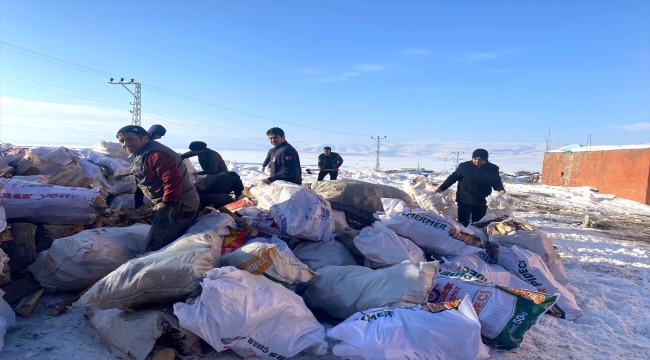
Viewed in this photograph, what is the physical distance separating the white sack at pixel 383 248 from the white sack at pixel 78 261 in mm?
1956

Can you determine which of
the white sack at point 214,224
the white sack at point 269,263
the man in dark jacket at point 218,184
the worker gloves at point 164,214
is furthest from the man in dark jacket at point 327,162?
the white sack at point 269,263

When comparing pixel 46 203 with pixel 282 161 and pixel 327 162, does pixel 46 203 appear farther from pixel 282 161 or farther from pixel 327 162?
pixel 327 162

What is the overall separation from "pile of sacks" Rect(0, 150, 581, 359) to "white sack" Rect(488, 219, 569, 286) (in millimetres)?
215

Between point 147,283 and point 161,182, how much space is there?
120 cm

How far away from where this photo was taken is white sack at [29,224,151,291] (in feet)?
9.67

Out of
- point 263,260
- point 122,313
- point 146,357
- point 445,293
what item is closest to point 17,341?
point 122,313

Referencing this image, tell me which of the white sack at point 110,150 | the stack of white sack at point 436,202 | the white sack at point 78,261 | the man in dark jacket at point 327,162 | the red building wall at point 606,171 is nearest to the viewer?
the white sack at point 78,261

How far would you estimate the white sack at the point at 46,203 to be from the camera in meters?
3.48

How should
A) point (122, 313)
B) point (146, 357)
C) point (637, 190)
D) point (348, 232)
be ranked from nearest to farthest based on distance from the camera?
1. point (146, 357)
2. point (122, 313)
3. point (348, 232)
4. point (637, 190)

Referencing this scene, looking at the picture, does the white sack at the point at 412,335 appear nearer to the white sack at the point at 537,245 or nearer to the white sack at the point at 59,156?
the white sack at the point at 537,245

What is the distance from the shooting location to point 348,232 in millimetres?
3990

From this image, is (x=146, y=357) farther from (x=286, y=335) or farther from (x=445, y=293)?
(x=445, y=293)

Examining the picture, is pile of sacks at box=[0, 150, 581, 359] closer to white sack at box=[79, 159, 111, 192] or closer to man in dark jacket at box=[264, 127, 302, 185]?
man in dark jacket at box=[264, 127, 302, 185]

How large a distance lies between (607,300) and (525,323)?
5.87 ft
